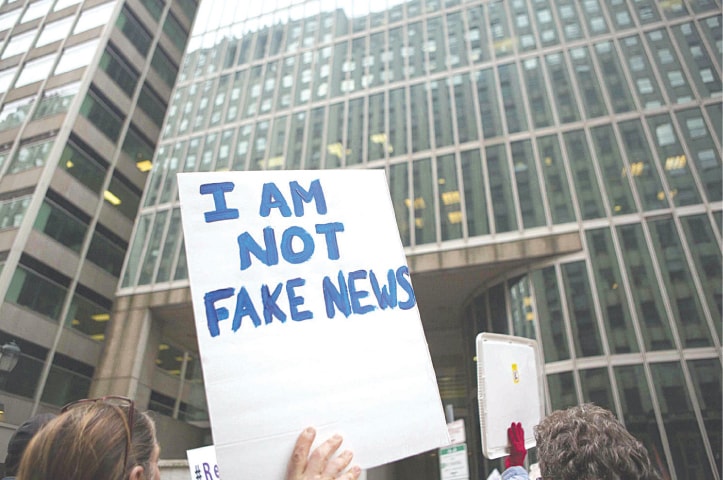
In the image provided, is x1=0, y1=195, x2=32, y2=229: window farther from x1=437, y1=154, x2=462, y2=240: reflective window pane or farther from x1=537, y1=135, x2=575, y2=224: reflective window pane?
x1=537, y1=135, x2=575, y2=224: reflective window pane

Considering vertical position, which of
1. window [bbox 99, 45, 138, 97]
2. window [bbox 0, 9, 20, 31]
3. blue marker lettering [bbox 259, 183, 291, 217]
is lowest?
blue marker lettering [bbox 259, 183, 291, 217]

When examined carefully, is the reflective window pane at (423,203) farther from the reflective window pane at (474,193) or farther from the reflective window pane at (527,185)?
the reflective window pane at (527,185)

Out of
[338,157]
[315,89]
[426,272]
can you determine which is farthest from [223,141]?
[426,272]

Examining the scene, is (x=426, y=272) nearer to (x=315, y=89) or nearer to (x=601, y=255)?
(x=601, y=255)

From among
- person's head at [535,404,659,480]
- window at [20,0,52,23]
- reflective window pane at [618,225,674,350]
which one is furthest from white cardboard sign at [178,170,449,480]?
window at [20,0,52,23]

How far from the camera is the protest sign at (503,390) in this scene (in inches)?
117

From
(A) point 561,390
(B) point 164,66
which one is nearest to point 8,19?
(B) point 164,66

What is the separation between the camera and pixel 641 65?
55.0ft

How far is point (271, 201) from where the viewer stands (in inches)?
85.0

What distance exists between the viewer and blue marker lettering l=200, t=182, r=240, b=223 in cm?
200

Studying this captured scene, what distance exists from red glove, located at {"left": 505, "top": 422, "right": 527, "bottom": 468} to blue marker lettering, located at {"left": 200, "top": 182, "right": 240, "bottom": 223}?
7.06 ft

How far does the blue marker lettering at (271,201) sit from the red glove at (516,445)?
1973mm

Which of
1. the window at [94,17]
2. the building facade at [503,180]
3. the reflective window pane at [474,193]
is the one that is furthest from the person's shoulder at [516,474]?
the window at [94,17]

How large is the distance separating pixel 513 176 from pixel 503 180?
343 millimetres
